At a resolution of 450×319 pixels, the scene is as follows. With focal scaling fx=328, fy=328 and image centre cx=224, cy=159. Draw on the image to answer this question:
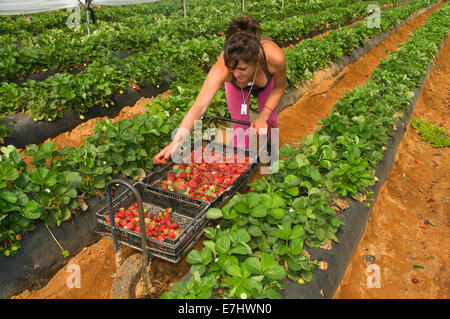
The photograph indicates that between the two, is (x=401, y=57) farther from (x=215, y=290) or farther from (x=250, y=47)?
(x=215, y=290)

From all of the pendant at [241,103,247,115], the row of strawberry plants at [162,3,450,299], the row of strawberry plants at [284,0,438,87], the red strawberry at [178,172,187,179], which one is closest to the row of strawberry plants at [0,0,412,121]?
the row of strawberry plants at [284,0,438,87]

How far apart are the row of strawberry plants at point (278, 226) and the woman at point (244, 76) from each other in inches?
27.4

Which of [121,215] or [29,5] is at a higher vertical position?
[29,5]

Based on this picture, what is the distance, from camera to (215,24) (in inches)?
491

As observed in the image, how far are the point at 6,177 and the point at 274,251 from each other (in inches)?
99.5

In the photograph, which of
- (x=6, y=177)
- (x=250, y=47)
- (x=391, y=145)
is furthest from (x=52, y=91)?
(x=391, y=145)

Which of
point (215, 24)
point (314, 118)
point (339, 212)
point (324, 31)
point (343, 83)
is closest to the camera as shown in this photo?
point (339, 212)

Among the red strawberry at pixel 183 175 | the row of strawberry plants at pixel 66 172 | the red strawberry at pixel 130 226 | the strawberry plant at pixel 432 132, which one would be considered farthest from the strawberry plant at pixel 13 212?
the strawberry plant at pixel 432 132

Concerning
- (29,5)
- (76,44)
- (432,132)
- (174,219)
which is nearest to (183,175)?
(174,219)

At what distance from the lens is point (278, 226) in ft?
8.80

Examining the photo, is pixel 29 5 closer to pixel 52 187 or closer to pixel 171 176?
pixel 52 187

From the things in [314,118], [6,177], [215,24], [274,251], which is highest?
[215,24]

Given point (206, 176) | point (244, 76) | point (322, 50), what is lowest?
point (206, 176)

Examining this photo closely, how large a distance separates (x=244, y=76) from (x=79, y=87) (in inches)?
148
